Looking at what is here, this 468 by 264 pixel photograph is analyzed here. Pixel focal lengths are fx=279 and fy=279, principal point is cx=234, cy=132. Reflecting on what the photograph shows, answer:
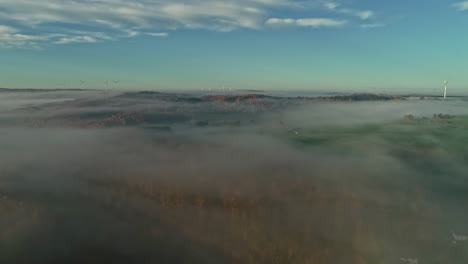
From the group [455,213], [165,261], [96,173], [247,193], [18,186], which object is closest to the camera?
[165,261]

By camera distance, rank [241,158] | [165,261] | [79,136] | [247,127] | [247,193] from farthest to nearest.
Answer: [247,127] < [79,136] < [241,158] < [247,193] < [165,261]

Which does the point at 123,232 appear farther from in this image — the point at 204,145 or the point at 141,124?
the point at 141,124

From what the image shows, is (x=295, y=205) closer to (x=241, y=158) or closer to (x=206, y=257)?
(x=206, y=257)

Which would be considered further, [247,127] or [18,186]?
[247,127]

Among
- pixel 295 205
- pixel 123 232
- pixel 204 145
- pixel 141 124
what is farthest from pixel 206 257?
pixel 141 124

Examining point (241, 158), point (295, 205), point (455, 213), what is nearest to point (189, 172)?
point (241, 158)

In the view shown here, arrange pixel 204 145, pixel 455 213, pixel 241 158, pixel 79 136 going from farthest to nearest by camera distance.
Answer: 1. pixel 79 136
2. pixel 204 145
3. pixel 241 158
4. pixel 455 213
